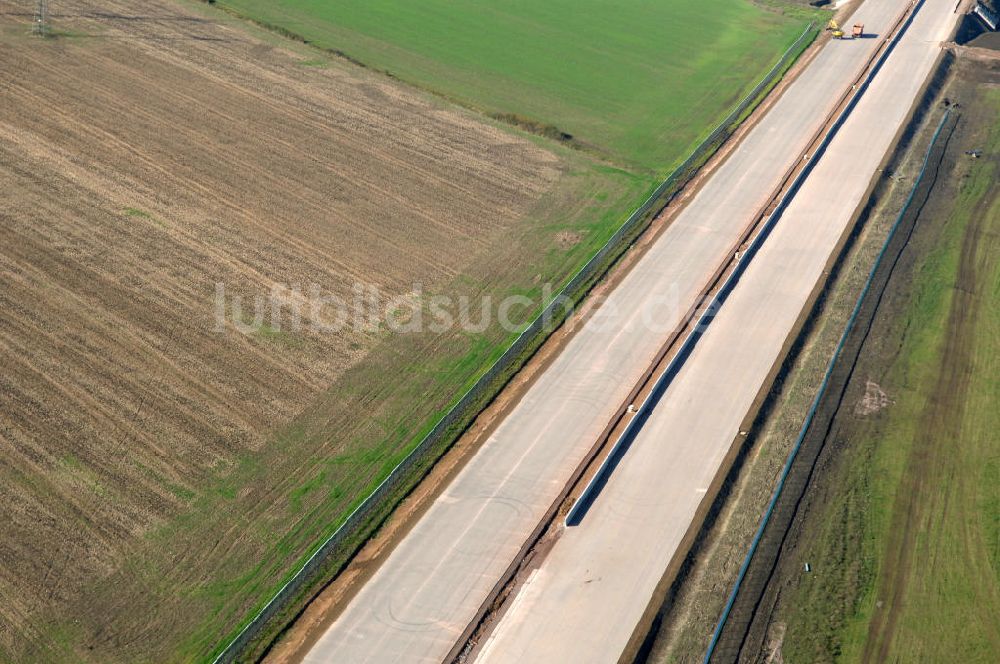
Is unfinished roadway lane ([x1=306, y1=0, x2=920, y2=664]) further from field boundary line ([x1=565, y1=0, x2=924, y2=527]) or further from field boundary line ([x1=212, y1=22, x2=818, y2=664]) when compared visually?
field boundary line ([x1=212, y1=22, x2=818, y2=664])

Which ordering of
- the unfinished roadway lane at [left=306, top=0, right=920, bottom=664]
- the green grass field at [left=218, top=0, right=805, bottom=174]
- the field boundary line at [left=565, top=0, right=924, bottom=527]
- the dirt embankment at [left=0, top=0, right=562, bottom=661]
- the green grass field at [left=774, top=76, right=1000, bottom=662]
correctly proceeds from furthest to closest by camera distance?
the green grass field at [left=218, top=0, right=805, bottom=174]
the field boundary line at [left=565, top=0, right=924, bottom=527]
the dirt embankment at [left=0, top=0, right=562, bottom=661]
the green grass field at [left=774, top=76, right=1000, bottom=662]
the unfinished roadway lane at [left=306, top=0, right=920, bottom=664]

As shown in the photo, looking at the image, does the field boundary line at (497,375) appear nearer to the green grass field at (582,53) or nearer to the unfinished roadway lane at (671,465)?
the green grass field at (582,53)

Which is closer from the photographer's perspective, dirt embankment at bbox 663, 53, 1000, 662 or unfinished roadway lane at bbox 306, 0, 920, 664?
unfinished roadway lane at bbox 306, 0, 920, 664

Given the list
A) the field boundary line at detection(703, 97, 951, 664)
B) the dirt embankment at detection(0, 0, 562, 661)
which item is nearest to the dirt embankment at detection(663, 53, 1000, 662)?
the field boundary line at detection(703, 97, 951, 664)

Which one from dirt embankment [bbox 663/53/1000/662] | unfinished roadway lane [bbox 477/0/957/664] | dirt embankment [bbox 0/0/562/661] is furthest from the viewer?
dirt embankment [bbox 0/0/562/661]

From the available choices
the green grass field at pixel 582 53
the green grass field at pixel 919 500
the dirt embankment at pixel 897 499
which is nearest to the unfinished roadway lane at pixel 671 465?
the dirt embankment at pixel 897 499

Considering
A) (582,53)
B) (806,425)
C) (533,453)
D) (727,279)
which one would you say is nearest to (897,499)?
(806,425)

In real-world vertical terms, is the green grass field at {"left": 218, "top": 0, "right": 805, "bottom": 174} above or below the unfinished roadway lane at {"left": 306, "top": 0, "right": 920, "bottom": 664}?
above

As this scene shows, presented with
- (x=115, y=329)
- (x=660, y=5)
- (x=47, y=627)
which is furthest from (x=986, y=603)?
(x=660, y=5)
